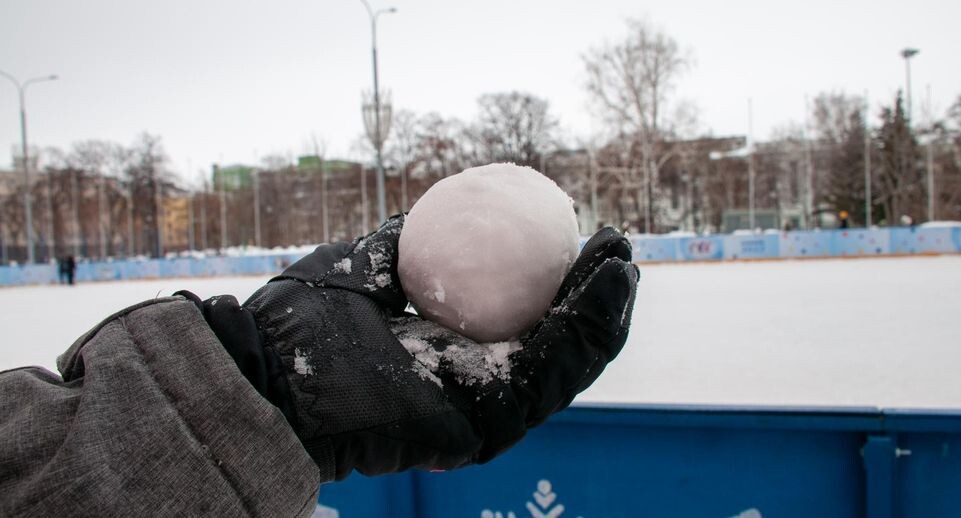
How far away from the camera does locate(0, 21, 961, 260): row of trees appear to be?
3086 cm

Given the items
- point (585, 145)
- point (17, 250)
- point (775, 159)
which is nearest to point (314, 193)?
point (585, 145)

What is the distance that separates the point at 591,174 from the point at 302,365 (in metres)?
33.4

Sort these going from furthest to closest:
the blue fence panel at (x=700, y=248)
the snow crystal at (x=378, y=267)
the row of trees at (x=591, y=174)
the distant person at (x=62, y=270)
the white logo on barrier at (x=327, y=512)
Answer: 1. the row of trees at (x=591, y=174)
2. the distant person at (x=62, y=270)
3. the blue fence panel at (x=700, y=248)
4. the white logo on barrier at (x=327, y=512)
5. the snow crystal at (x=378, y=267)

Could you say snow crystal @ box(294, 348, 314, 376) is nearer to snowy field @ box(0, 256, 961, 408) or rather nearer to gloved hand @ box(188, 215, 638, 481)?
gloved hand @ box(188, 215, 638, 481)

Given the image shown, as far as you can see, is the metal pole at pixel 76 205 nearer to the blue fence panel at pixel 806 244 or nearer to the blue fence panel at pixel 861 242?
the blue fence panel at pixel 806 244

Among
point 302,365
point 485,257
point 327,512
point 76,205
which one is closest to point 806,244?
point 327,512

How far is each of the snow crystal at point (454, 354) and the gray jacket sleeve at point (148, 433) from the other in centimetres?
29

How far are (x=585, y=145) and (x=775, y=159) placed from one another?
764 inches

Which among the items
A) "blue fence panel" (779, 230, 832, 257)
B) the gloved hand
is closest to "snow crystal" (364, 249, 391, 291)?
the gloved hand

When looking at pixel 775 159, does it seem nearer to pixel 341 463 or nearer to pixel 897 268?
pixel 897 268

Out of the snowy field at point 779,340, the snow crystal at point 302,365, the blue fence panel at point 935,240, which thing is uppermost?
the snow crystal at point 302,365

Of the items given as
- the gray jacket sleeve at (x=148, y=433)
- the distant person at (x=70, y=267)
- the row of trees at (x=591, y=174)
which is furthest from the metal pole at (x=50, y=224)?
the gray jacket sleeve at (x=148, y=433)

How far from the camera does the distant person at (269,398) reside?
0.73 meters

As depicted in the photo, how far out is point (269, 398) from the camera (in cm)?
92
